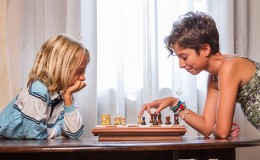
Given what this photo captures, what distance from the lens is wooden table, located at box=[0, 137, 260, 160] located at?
39.9 inches

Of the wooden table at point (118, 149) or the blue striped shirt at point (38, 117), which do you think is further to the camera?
the blue striped shirt at point (38, 117)

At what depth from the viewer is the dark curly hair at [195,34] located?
4.83ft

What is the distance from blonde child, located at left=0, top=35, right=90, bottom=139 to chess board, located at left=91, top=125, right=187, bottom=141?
0.93 ft

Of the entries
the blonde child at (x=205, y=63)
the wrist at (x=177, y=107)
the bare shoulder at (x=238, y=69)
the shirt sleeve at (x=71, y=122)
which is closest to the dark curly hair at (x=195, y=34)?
the blonde child at (x=205, y=63)

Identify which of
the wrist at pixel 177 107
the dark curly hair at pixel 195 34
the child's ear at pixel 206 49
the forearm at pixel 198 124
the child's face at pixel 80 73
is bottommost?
the forearm at pixel 198 124

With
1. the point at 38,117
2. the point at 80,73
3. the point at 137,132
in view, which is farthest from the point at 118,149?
the point at 80,73

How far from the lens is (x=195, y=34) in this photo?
4.84ft

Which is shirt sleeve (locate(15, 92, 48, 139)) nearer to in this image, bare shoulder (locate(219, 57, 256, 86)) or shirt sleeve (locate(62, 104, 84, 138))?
shirt sleeve (locate(62, 104, 84, 138))

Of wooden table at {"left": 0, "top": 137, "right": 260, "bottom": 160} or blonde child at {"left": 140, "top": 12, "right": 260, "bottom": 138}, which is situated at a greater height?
blonde child at {"left": 140, "top": 12, "right": 260, "bottom": 138}

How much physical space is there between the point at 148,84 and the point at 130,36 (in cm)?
28

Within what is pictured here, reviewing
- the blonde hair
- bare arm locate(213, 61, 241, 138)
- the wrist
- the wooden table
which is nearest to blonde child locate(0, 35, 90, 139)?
the blonde hair

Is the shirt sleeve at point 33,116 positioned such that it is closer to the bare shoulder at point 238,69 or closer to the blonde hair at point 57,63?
the blonde hair at point 57,63

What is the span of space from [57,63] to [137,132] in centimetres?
48

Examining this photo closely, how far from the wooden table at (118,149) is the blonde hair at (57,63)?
0.38 metres
